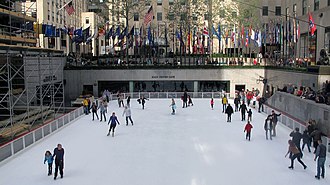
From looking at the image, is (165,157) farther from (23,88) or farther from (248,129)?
(23,88)

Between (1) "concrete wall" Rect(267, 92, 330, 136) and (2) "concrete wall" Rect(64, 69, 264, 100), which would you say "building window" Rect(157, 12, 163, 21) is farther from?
(1) "concrete wall" Rect(267, 92, 330, 136)

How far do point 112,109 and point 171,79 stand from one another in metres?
11.0

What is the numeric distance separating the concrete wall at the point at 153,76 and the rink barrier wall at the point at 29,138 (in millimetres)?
15355

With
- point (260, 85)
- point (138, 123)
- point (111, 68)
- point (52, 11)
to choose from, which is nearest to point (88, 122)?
point (138, 123)

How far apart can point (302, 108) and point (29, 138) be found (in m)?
13.8

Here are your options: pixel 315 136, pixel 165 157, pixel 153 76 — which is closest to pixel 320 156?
pixel 315 136

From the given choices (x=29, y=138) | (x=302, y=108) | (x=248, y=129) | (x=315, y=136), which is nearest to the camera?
(x=315, y=136)

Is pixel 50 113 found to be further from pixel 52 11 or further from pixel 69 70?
pixel 52 11

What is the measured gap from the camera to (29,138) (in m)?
15.7

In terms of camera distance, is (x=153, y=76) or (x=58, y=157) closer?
(x=58, y=157)

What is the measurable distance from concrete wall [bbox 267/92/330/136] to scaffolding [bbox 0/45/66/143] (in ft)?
47.9

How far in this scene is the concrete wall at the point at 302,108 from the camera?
52.7 ft

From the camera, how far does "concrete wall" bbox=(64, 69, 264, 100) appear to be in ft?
120

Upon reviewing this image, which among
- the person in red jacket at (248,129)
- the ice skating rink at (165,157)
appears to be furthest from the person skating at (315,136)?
the person in red jacket at (248,129)
